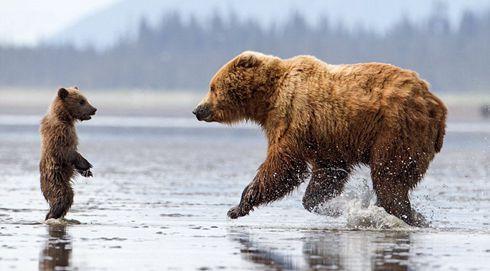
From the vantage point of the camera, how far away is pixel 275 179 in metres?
10.2

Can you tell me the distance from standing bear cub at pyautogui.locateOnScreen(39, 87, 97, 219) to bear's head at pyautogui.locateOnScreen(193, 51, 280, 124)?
1026 millimetres

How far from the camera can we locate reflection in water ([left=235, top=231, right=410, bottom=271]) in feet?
25.1

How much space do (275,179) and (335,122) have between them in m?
0.64

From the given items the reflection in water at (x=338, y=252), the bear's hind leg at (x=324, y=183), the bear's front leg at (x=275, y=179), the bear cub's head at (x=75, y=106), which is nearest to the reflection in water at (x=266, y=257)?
the reflection in water at (x=338, y=252)

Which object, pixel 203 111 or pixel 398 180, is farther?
pixel 203 111

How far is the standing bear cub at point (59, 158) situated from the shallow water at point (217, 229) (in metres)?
0.26

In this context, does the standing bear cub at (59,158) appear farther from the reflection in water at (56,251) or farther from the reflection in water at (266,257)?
the reflection in water at (266,257)

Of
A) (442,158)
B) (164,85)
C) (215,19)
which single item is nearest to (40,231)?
(442,158)

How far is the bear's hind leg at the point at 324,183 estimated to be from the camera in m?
10.5

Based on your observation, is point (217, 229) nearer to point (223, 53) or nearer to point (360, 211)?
point (360, 211)

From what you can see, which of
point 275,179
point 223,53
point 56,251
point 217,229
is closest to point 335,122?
point 275,179

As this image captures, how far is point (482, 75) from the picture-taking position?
8762cm

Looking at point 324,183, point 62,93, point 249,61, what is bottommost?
point 324,183

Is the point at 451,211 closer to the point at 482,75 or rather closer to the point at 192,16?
the point at 482,75
